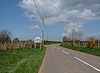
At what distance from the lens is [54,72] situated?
13625 mm

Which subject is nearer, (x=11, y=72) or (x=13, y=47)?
(x=11, y=72)

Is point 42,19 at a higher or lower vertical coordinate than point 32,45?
higher

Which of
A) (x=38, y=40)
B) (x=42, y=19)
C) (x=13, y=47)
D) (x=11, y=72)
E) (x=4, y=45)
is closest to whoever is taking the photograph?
(x=11, y=72)

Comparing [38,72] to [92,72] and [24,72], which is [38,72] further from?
[92,72]

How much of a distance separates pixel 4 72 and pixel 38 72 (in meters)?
2.03

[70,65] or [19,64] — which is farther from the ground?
[19,64]

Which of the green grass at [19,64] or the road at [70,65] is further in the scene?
the road at [70,65]

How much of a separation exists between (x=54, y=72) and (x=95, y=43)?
142 ft

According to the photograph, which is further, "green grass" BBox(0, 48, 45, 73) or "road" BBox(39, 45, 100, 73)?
"road" BBox(39, 45, 100, 73)

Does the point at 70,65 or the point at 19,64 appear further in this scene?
the point at 70,65

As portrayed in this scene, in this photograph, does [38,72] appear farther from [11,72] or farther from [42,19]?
[42,19]

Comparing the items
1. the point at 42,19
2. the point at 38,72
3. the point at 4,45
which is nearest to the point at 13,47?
the point at 4,45

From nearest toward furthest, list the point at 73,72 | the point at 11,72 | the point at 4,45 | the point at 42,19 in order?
the point at 11,72 → the point at 73,72 → the point at 4,45 → the point at 42,19

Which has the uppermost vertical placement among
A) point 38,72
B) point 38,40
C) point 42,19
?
point 42,19
